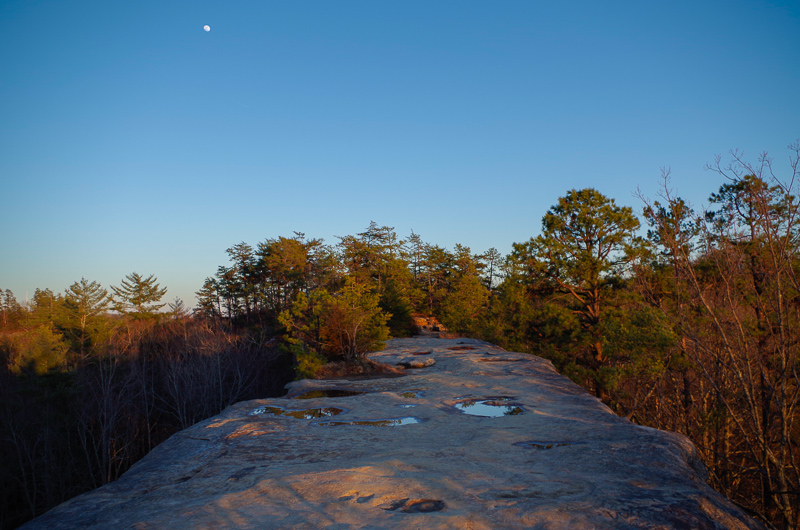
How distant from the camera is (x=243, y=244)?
42312mm

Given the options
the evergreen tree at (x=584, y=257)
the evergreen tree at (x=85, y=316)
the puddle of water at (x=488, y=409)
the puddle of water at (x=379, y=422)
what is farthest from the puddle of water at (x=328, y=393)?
the evergreen tree at (x=85, y=316)

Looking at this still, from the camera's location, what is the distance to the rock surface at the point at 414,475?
2861 millimetres

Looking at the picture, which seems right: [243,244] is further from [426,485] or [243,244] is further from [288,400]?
[426,485]

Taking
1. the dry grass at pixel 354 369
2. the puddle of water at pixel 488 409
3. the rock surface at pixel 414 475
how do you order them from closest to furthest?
the rock surface at pixel 414 475, the puddle of water at pixel 488 409, the dry grass at pixel 354 369

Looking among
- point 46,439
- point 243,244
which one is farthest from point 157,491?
point 243,244

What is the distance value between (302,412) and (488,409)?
3037 mm

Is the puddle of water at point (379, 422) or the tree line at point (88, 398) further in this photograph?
the tree line at point (88, 398)

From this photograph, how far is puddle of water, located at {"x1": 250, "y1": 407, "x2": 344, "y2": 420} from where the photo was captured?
669 centimetres

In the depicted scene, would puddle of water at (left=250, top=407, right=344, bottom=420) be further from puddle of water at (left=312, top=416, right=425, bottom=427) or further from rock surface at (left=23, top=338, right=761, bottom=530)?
puddle of water at (left=312, top=416, right=425, bottom=427)

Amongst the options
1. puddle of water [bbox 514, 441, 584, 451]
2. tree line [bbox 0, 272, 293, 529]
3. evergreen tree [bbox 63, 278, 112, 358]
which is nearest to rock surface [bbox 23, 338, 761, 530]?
puddle of water [bbox 514, 441, 584, 451]

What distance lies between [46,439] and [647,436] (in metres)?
27.3

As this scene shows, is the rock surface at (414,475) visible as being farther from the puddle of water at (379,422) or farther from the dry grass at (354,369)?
the dry grass at (354,369)

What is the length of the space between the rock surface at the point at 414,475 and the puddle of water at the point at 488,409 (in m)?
0.05

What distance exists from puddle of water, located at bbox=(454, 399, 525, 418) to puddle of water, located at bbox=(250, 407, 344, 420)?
2066 millimetres
